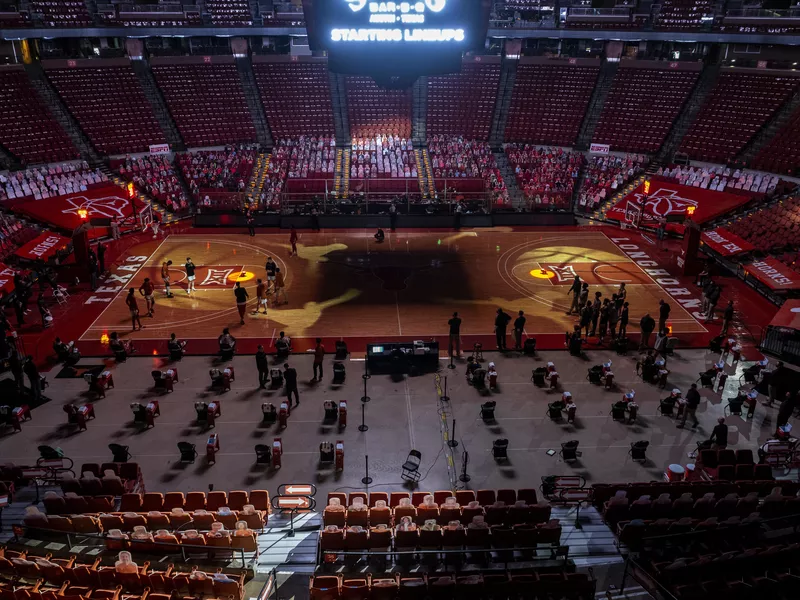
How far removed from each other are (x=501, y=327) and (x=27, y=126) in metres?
35.9

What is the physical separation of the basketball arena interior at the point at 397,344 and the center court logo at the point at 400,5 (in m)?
0.10

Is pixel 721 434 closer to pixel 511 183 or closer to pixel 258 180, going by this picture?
pixel 511 183

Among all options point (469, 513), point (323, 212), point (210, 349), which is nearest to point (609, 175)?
point (323, 212)

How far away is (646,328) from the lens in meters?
25.6

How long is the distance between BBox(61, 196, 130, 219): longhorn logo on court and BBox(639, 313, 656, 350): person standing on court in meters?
29.3

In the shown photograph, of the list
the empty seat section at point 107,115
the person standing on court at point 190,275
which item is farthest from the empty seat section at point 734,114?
the empty seat section at point 107,115

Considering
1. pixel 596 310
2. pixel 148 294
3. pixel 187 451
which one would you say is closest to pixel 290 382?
pixel 187 451

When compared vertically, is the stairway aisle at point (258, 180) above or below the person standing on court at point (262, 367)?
above

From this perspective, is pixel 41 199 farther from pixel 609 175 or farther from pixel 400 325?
pixel 609 175

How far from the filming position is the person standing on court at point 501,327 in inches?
994

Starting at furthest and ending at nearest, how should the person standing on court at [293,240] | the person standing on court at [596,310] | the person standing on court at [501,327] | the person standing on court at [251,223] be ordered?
the person standing on court at [251,223], the person standing on court at [293,240], the person standing on court at [596,310], the person standing on court at [501,327]

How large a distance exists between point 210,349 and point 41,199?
67.4 ft

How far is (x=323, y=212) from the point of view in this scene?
4128 centimetres

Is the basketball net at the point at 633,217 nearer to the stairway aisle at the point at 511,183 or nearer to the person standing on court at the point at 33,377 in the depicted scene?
the stairway aisle at the point at 511,183
